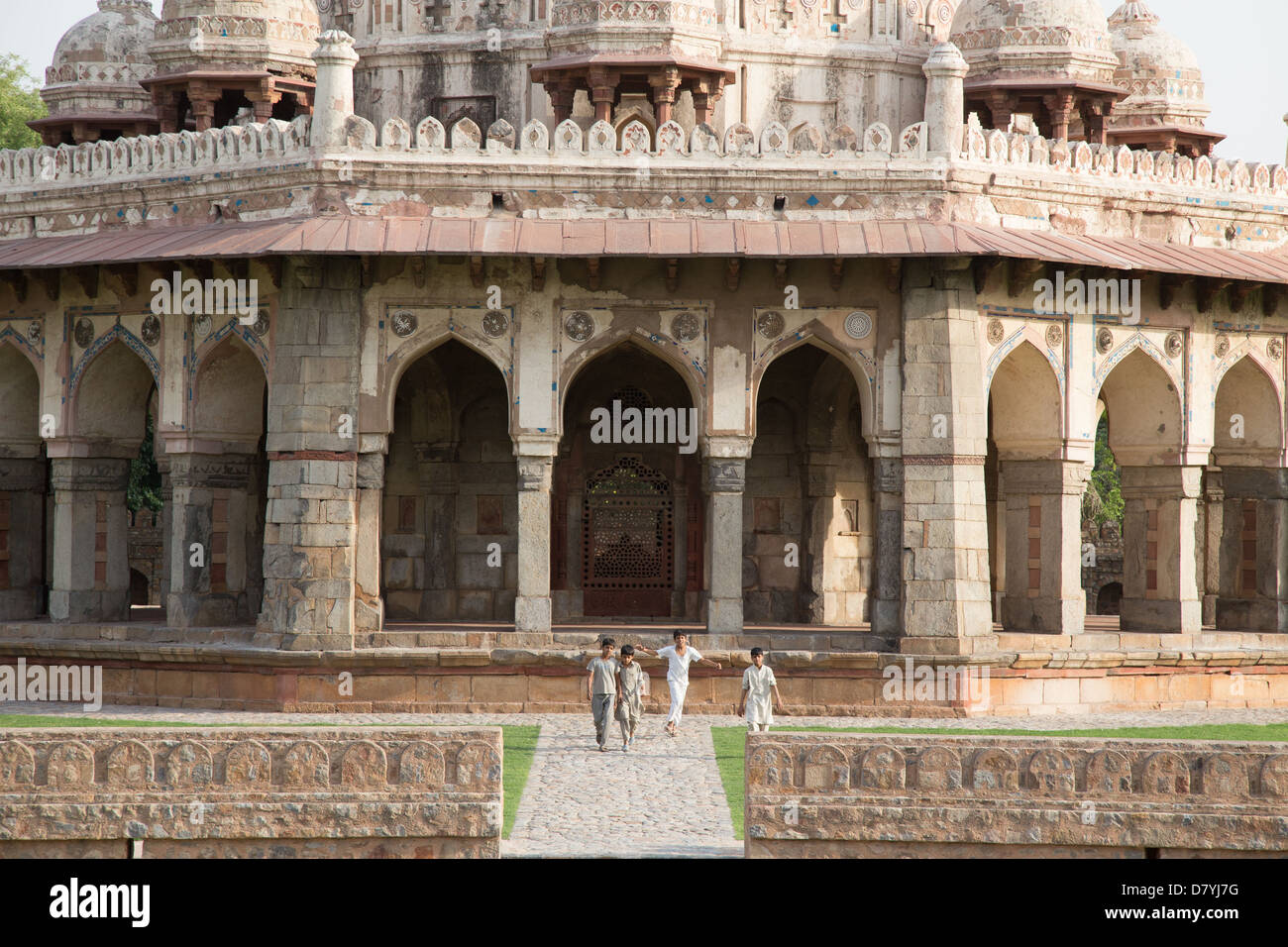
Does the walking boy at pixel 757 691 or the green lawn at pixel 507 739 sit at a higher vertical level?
the walking boy at pixel 757 691

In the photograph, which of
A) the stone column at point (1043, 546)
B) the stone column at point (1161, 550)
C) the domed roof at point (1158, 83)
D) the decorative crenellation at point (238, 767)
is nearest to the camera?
the decorative crenellation at point (238, 767)

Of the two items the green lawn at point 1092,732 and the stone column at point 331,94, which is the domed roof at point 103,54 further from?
the green lawn at point 1092,732

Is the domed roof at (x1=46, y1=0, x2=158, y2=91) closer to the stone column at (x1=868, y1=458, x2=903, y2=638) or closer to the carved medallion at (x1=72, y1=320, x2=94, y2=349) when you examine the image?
the carved medallion at (x1=72, y1=320, x2=94, y2=349)

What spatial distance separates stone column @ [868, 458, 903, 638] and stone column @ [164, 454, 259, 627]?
631 centimetres

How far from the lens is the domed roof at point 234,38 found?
19.8m

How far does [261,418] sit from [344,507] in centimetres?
216

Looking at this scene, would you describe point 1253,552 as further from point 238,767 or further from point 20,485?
point 20,485

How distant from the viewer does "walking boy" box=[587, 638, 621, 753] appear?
Answer: 13977mm

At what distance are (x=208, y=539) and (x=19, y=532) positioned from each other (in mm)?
3156

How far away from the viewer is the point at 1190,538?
18234mm

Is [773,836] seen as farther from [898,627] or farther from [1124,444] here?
[1124,444]

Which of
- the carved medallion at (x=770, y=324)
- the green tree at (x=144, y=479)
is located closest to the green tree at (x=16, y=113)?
the green tree at (x=144, y=479)

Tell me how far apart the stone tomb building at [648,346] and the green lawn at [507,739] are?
1.41 metres

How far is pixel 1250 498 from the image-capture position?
19.3 metres
